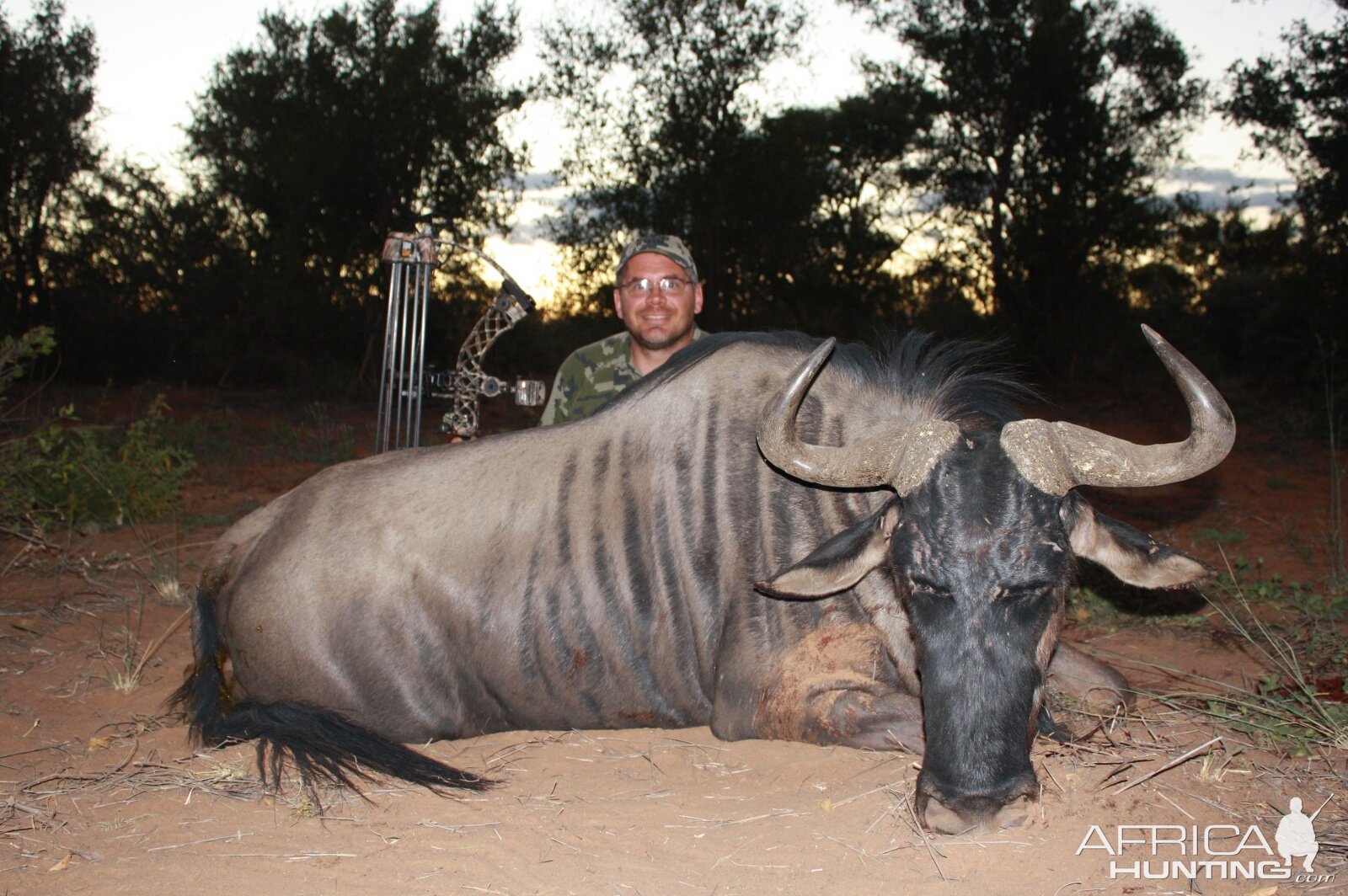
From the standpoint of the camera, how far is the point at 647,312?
497 centimetres

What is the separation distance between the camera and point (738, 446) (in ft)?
11.0

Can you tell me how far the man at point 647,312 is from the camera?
4.95 metres

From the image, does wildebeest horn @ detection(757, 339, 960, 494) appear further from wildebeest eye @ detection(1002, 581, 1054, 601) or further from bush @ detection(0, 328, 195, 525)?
bush @ detection(0, 328, 195, 525)

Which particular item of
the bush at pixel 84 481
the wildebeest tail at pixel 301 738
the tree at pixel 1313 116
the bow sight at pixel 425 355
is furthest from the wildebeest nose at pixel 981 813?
the tree at pixel 1313 116

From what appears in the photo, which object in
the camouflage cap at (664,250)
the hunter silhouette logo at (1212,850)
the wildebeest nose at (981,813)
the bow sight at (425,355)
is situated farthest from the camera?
the camouflage cap at (664,250)

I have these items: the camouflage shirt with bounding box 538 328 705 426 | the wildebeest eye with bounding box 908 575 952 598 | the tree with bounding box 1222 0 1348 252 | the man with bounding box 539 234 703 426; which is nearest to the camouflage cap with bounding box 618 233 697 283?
the man with bounding box 539 234 703 426

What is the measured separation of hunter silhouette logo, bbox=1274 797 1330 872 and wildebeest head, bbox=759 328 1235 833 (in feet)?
1.76

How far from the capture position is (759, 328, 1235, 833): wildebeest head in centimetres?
243

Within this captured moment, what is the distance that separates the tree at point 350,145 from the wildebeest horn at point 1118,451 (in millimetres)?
13163

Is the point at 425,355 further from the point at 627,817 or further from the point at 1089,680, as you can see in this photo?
the point at 1089,680

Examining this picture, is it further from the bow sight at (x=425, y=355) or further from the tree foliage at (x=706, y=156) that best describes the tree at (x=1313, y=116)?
the bow sight at (x=425, y=355)

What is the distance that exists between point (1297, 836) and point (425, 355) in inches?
145

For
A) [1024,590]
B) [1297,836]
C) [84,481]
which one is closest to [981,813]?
[1024,590]

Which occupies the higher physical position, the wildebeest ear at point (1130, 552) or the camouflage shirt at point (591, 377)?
the camouflage shirt at point (591, 377)
